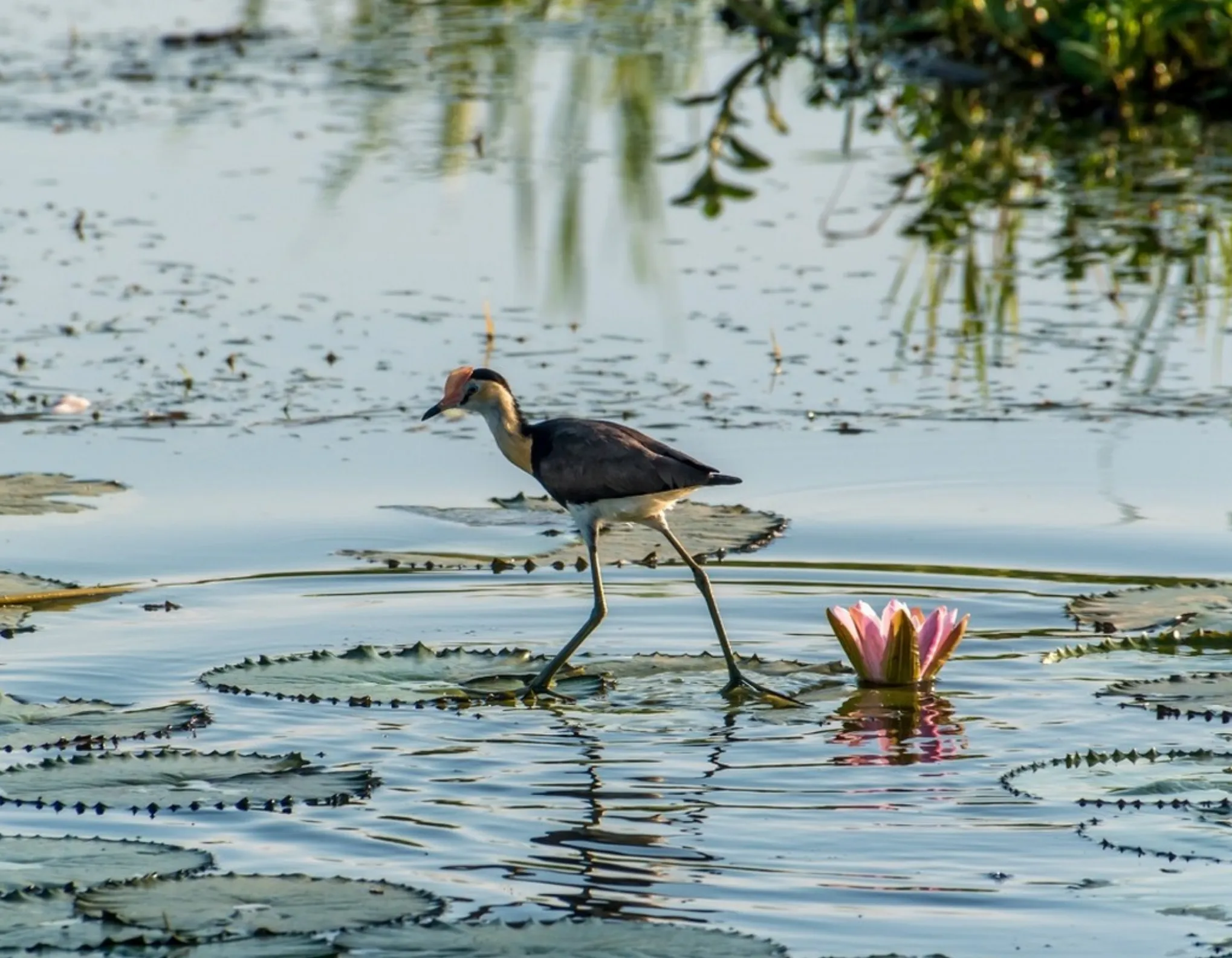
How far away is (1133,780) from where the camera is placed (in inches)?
222

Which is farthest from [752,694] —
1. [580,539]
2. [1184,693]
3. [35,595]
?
[35,595]

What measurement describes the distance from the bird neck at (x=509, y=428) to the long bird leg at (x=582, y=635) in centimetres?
29

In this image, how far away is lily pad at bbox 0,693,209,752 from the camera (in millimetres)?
5984

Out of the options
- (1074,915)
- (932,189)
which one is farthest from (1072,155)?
(1074,915)

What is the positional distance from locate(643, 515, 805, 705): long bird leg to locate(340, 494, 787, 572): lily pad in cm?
74

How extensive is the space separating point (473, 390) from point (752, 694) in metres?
1.22

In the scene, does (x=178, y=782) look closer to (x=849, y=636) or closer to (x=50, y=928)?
(x=50, y=928)

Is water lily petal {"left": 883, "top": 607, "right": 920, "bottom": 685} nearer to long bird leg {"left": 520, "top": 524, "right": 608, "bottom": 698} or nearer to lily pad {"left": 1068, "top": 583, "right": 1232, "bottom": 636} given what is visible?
lily pad {"left": 1068, "top": 583, "right": 1232, "bottom": 636}

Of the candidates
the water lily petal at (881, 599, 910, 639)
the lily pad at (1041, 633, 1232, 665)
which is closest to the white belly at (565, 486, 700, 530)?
the water lily petal at (881, 599, 910, 639)

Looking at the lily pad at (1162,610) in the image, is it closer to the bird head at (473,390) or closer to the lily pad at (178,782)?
the bird head at (473,390)

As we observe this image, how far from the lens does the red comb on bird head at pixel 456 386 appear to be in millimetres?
6867

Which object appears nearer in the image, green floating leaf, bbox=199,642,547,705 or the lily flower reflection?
the lily flower reflection

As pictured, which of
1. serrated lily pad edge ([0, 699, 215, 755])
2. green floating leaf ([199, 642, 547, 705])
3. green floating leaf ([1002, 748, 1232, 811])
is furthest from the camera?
green floating leaf ([199, 642, 547, 705])

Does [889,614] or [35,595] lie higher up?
[889,614]
